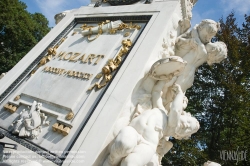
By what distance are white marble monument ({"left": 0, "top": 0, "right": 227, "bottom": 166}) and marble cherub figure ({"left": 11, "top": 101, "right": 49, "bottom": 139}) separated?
0.05 feet

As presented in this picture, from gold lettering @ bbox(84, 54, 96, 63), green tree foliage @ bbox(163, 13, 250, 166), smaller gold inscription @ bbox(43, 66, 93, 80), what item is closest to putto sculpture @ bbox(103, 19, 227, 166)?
smaller gold inscription @ bbox(43, 66, 93, 80)

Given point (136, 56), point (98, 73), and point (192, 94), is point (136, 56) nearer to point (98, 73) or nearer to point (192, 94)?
point (98, 73)

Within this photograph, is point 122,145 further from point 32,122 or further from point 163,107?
point 32,122

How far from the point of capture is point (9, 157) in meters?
2.93

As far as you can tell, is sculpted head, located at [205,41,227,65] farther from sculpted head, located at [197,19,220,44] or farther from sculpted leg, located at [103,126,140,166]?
sculpted leg, located at [103,126,140,166]

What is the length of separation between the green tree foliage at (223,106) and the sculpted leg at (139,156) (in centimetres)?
866

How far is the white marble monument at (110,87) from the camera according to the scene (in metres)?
3.14

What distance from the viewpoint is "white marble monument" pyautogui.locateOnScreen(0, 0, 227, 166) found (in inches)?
123

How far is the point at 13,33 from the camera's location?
62.3 feet

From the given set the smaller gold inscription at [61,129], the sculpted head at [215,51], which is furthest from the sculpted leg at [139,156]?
the sculpted head at [215,51]

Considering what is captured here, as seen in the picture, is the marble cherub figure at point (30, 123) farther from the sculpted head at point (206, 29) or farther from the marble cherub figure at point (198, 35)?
the sculpted head at point (206, 29)

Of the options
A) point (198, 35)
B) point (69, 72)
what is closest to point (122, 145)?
point (69, 72)

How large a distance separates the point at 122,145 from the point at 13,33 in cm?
1889

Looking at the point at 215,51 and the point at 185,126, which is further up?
the point at 215,51
